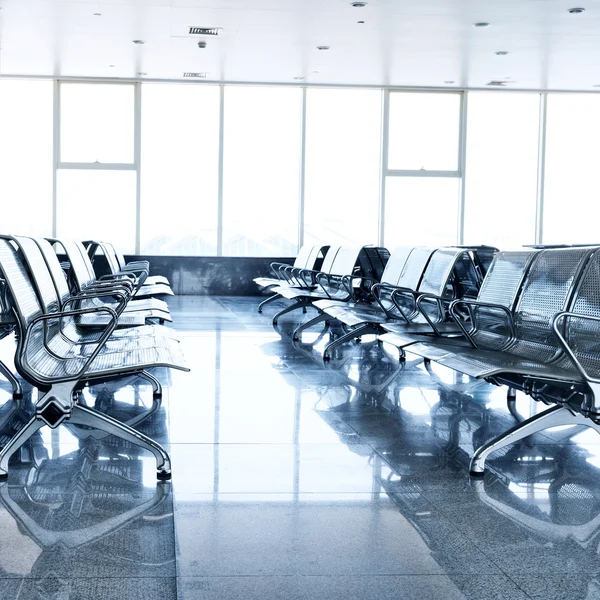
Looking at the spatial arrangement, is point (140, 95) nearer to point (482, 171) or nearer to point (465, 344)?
point (482, 171)

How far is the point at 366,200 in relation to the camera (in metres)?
13.1

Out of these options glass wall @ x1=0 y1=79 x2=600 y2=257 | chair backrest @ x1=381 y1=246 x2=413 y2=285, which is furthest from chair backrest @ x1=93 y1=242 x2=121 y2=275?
glass wall @ x1=0 y1=79 x2=600 y2=257

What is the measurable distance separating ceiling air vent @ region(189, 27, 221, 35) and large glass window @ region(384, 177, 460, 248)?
4.37 m

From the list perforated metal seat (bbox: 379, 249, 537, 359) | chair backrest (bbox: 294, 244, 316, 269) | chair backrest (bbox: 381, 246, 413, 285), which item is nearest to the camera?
perforated metal seat (bbox: 379, 249, 537, 359)

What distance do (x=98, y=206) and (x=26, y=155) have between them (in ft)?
4.37

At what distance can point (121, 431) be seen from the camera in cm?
257

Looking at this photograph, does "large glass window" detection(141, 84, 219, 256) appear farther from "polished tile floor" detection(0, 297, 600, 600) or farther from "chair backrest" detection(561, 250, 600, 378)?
"chair backrest" detection(561, 250, 600, 378)

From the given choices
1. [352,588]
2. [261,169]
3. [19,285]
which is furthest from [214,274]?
[352,588]

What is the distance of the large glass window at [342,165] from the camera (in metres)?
12.9

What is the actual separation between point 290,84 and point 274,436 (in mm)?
10205

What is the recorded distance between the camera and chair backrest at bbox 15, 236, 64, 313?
280 cm

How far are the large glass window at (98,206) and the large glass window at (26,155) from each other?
0.24 meters

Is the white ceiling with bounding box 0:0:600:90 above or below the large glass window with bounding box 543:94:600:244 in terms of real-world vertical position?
above

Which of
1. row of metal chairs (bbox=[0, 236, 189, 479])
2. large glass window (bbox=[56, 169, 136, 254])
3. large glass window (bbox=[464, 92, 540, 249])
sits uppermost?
large glass window (bbox=[464, 92, 540, 249])
